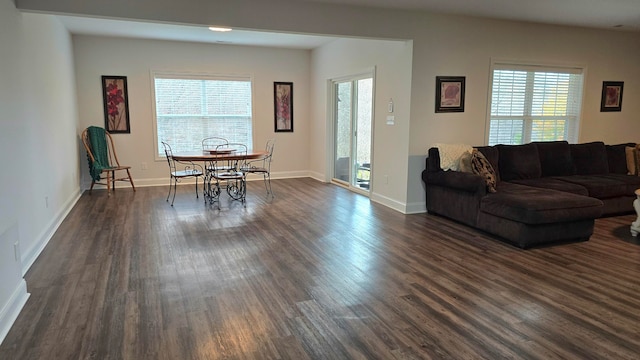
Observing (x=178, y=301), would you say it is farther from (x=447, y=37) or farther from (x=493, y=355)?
(x=447, y=37)

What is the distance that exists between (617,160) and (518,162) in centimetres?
175

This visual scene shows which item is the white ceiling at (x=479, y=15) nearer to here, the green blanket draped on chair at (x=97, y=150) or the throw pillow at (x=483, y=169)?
the green blanket draped on chair at (x=97, y=150)

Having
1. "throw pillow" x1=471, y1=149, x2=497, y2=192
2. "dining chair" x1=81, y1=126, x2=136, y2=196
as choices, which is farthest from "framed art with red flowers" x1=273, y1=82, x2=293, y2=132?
"throw pillow" x1=471, y1=149, x2=497, y2=192

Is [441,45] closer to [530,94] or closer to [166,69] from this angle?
[530,94]

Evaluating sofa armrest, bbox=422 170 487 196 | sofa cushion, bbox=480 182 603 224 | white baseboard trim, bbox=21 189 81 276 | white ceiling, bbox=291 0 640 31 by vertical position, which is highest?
white ceiling, bbox=291 0 640 31

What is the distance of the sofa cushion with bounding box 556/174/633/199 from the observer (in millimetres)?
4859

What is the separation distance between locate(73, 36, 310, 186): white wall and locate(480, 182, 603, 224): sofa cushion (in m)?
4.66

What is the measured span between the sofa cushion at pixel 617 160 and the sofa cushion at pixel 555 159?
69 centimetres

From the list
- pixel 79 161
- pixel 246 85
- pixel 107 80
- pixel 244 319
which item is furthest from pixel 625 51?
pixel 79 161

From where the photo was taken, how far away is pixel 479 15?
5.05m

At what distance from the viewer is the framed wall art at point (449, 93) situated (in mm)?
5137

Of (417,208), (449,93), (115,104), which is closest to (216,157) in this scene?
(417,208)

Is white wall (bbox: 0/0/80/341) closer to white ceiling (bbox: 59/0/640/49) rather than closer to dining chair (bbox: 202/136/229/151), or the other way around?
white ceiling (bbox: 59/0/640/49)

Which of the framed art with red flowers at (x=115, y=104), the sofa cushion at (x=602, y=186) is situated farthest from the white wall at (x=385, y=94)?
the framed art with red flowers at (x=115, y=104)
